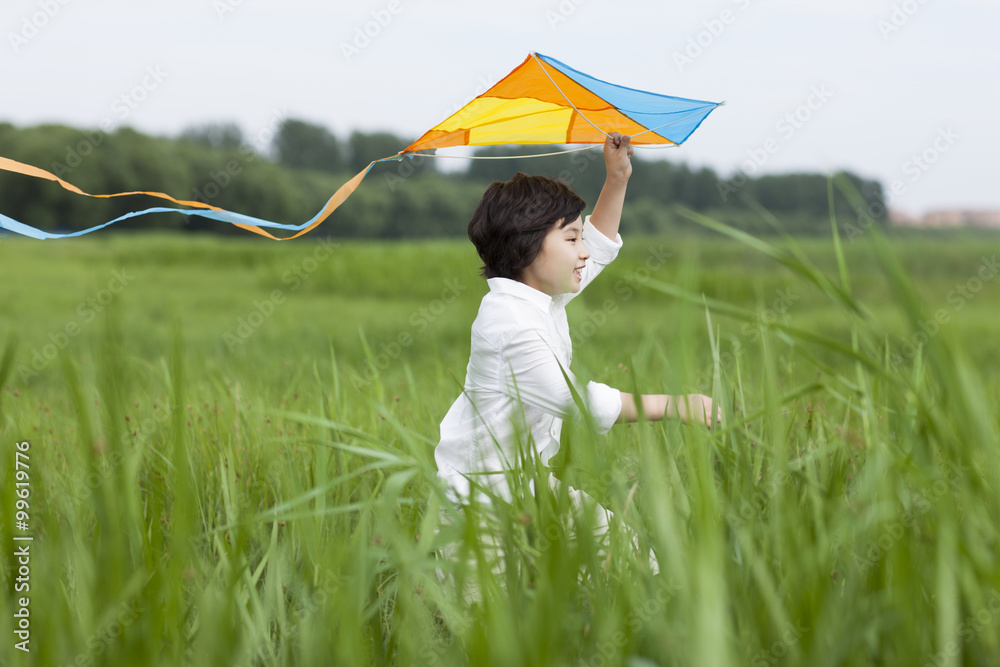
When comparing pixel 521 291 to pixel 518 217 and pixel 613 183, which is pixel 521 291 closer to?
pixel 518 217

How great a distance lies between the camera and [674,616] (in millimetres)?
1100

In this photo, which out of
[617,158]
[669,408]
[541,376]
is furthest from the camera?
[617,158]

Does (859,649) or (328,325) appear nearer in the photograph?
(859,649)

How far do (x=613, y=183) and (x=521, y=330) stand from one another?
70 centimetres

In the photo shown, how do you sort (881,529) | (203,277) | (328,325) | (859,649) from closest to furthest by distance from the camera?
(859,649)
(881,529)
(328,325)
(203,277)

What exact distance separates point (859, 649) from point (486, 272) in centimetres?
140

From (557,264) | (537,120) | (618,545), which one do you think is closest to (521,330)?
(557,264)

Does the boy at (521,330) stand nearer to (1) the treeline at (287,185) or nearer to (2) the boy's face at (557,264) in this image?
(2) the boy's face at (557,264)

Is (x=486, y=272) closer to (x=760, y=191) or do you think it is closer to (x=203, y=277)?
(x=203, y=277)

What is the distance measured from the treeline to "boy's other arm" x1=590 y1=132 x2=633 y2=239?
25.4 metres

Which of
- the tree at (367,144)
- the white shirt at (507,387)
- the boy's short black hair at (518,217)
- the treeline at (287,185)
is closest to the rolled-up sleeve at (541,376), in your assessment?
the white shirt at (507,387)

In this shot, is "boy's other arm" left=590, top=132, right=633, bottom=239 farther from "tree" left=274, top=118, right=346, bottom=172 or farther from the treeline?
"tree" left=274, top=118, right=346, bottom=172

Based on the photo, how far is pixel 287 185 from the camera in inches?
1633

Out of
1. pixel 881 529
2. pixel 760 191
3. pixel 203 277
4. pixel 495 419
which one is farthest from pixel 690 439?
pixel 760 191
